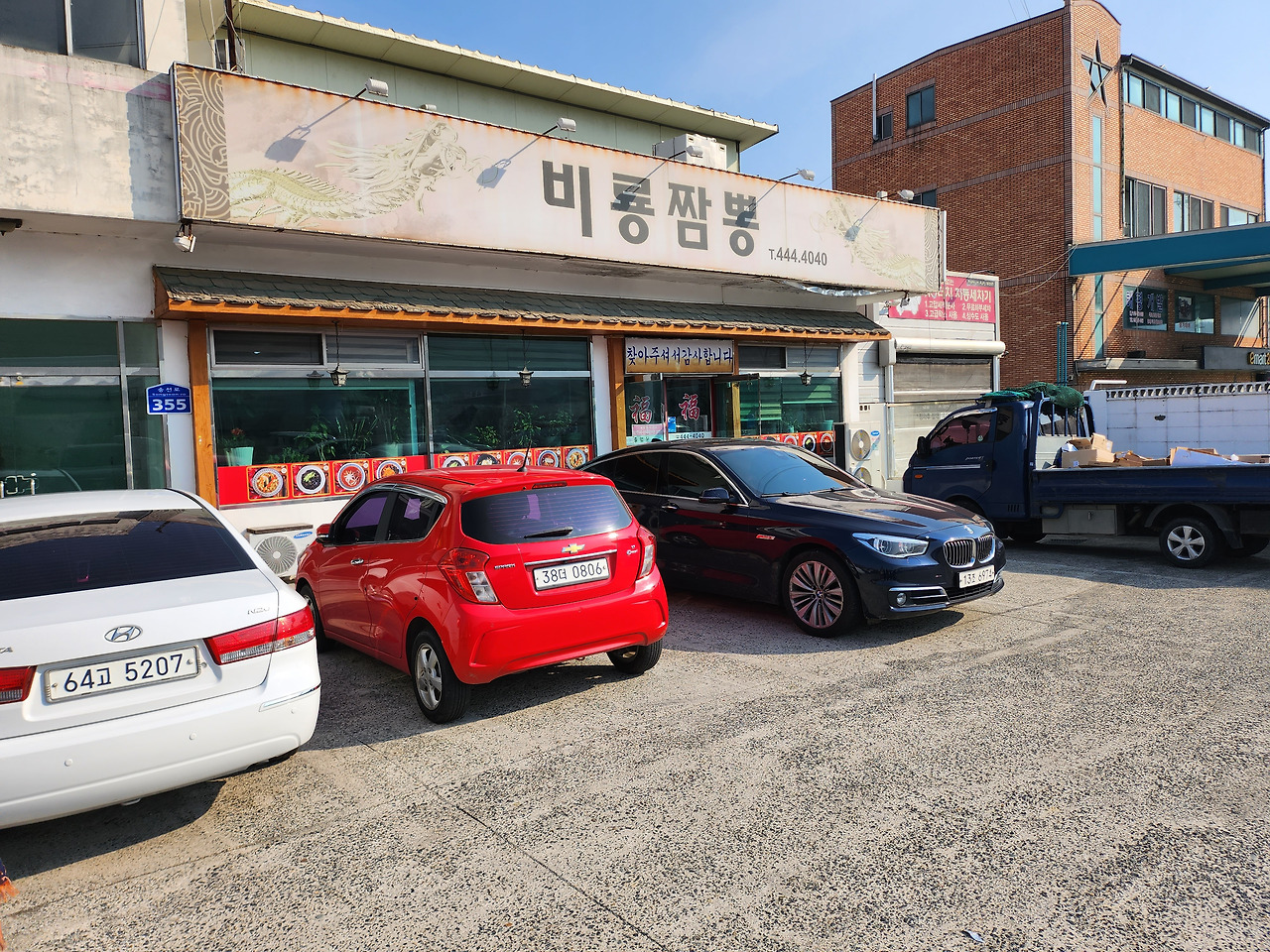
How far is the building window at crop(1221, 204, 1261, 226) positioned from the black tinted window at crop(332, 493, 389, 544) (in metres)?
38.0

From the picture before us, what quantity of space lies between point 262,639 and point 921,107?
32.6 m

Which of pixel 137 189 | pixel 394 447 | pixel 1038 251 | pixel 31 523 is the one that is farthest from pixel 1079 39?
pixel 31 523

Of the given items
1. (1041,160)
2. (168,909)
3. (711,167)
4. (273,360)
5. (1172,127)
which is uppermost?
(1172,127)

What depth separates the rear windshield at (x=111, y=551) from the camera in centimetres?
392

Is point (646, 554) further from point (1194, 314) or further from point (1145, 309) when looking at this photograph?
point (1194, 314)

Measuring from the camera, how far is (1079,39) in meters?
26.6

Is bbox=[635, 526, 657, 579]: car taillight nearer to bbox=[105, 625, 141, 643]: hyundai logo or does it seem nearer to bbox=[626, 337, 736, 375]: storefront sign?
bbox=[105, 625, 141, 643]: hyundai logo

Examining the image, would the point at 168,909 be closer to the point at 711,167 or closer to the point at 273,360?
the point at 273,360

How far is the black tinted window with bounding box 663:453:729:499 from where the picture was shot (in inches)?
326

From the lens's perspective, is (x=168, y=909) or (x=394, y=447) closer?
(x=168, y=909)

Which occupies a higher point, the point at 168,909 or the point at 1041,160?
the point at 1041,160

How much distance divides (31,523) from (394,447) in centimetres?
746

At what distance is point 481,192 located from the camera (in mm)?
11531

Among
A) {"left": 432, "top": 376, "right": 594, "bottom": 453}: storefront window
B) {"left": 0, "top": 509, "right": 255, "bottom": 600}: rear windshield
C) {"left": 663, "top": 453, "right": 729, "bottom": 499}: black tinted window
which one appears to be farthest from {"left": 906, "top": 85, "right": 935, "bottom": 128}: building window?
{"left": 0, "top": 509, "right": 255, "bottom": 600}: rear windshield
